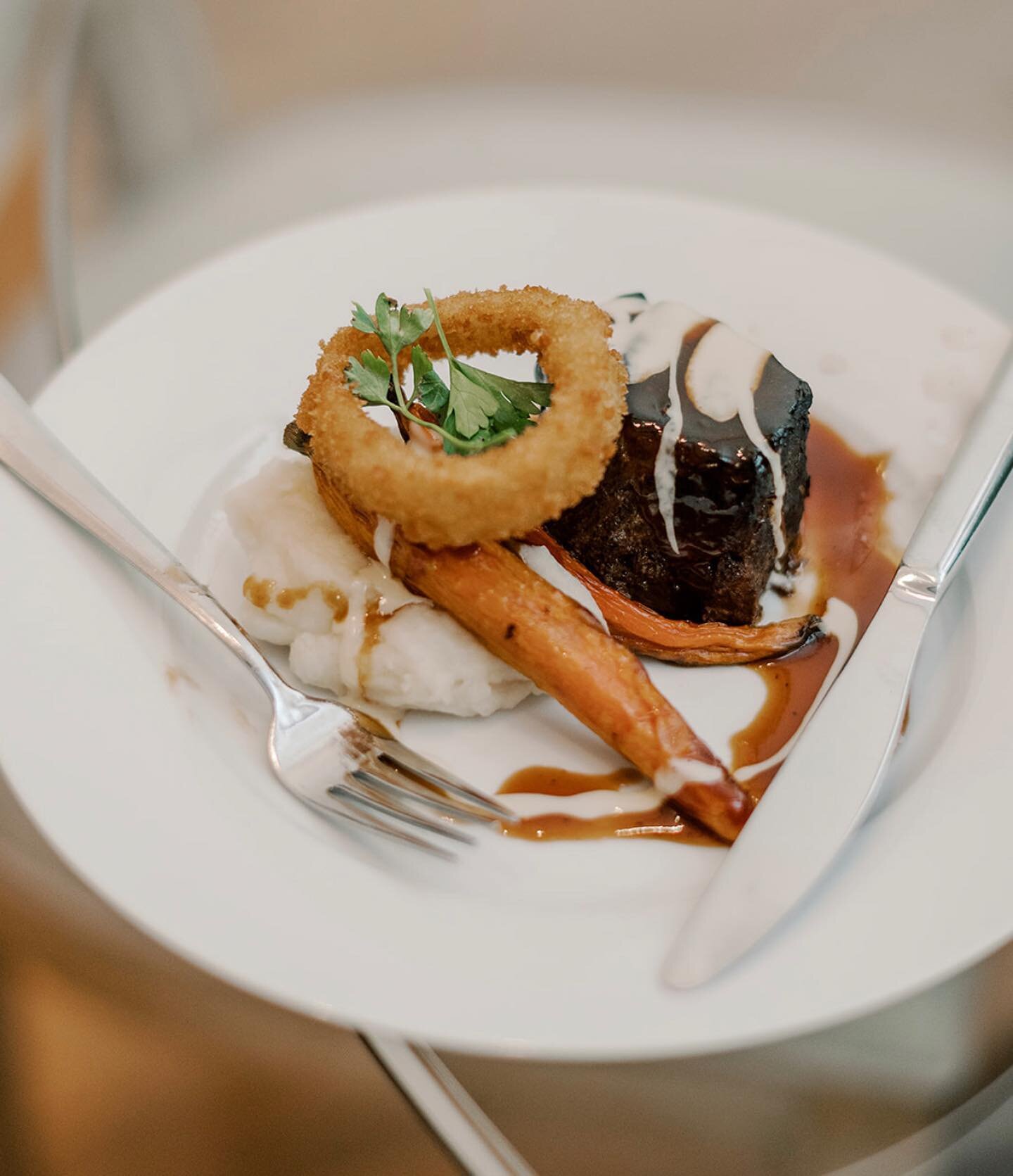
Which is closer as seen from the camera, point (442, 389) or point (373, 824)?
point (373, 824)

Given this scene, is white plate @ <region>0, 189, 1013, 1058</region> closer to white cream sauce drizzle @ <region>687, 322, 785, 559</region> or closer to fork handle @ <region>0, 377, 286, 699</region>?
fork handle @ <region>0, 377, 286, 699</region>

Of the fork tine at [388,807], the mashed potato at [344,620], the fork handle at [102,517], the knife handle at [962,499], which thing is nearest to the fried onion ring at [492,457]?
the mashed potato at [344,620]

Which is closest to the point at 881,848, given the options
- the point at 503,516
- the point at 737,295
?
the point at 503,516

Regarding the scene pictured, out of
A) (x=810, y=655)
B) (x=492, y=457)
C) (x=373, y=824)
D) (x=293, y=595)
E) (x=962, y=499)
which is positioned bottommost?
(x=373, y=824)

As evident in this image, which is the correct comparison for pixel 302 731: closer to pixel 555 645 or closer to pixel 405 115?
pixel 555 645

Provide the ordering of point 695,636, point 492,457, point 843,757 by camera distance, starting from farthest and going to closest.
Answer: point 695,636, point 492,457, point 843,757

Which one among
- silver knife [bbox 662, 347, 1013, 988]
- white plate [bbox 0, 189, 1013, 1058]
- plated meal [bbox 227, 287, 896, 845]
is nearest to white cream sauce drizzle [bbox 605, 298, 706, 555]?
plated meal [bbox 227, 287, 896, 845]

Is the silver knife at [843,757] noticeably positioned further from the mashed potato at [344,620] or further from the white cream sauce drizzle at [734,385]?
the mashed potato at [344,620]

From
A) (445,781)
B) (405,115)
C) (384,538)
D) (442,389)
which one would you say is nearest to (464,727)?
(445,781)
